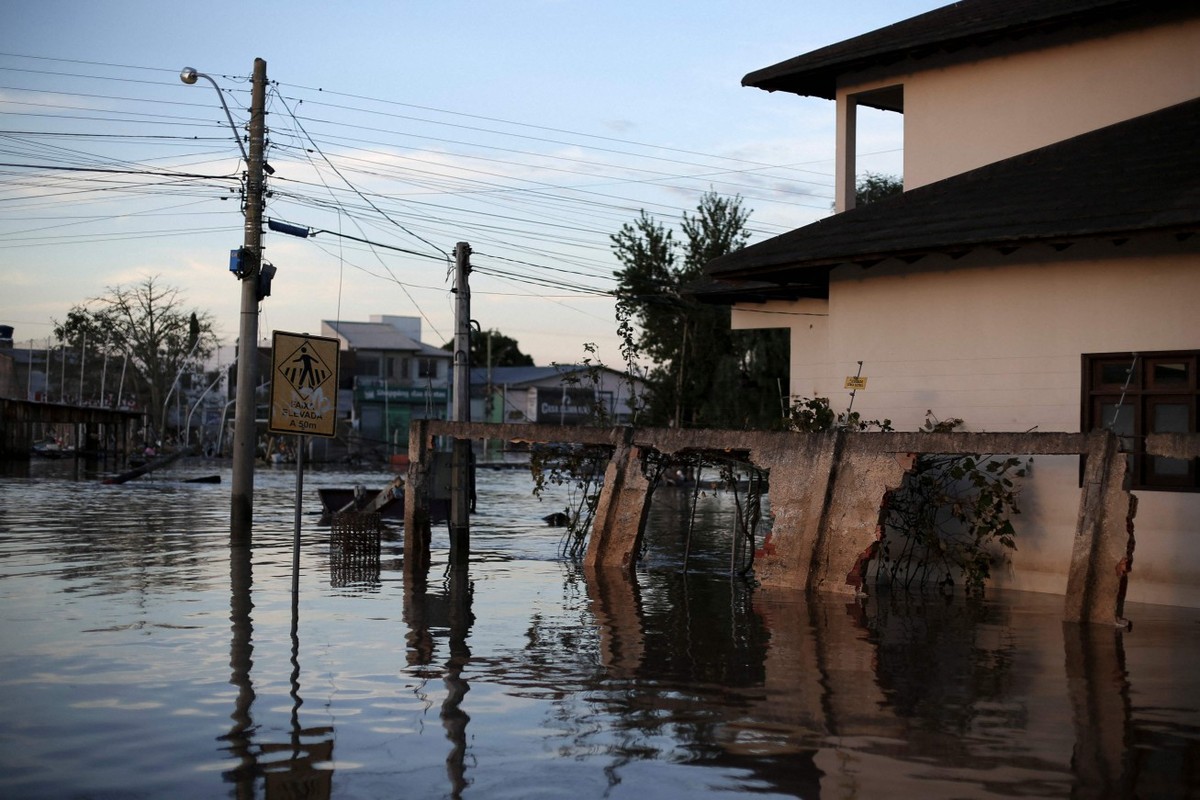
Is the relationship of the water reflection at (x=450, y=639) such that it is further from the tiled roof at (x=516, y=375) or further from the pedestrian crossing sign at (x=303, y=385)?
the tiled roof at (x=516, y=375)

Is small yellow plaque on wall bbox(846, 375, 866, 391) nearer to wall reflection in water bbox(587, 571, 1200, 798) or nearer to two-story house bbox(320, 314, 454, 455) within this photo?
wall reflection in water bbox(587, 571, 1200, 798)

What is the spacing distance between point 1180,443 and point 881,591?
5.32 m

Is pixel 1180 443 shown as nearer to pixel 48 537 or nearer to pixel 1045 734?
pixel 1045 734

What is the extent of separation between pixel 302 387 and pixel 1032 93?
11.9m

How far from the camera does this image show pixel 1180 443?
14.2 m

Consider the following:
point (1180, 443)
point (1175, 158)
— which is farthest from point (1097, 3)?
point (1180, 443)

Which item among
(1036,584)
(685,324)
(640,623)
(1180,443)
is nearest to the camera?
(1180,443)

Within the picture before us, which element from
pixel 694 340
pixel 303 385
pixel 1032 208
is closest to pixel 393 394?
pixel 694 340

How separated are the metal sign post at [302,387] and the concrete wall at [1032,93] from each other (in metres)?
10.7

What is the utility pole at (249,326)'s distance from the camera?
24812mm

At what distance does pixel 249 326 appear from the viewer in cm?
2508

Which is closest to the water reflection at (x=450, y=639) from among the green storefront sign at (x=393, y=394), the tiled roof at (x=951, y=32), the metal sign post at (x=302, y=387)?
the metal sign post at (x=302, y=387)

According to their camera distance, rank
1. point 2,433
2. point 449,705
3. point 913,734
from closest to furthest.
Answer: point 913,734 < point 449,705 < point 2,433

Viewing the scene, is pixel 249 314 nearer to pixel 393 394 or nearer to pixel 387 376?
pixel 393 394
